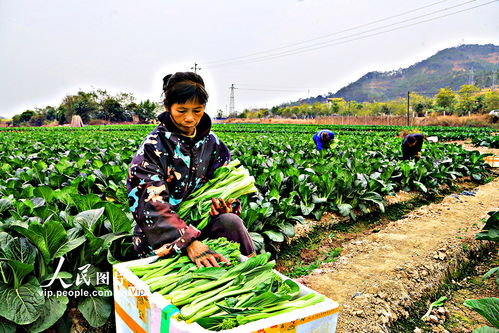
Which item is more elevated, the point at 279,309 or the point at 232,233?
the point at 232,233

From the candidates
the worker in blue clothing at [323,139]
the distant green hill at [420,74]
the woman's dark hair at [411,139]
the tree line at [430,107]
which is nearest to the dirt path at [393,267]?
the woman's dark hair at [411,139]

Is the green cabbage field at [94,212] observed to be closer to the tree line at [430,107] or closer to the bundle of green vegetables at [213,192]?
the bundle of green vegetables at [213,192]

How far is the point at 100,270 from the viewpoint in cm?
266

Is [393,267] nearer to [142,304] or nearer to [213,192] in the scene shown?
[213,192]

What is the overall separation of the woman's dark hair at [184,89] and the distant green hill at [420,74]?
145 meters

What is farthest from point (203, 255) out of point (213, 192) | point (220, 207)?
point (213, 192)

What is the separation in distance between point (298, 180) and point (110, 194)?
2.59m

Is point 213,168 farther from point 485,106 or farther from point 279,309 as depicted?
point 485,106

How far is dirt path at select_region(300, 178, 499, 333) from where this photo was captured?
2857mm

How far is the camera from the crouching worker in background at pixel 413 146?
27.7 ft

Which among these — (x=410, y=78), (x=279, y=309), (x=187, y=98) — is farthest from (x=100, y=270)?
(x=410, y=78)

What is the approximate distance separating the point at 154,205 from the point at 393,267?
102 inches

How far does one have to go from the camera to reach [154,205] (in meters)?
2.02

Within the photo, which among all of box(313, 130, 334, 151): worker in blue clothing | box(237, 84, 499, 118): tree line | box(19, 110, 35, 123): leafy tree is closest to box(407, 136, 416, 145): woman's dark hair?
box(313, 130, 334, 151): worker in blue clothing
